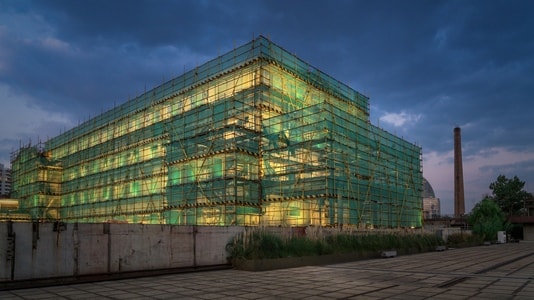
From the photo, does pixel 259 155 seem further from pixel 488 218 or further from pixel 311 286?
pixel 488 218

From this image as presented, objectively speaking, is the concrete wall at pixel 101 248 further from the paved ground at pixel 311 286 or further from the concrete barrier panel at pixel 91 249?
the paved ground at pixel 311 286

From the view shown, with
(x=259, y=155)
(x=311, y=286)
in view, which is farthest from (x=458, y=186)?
(x=311, y=286)

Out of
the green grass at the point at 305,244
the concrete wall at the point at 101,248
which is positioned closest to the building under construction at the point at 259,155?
the green grass at the point at 305,244

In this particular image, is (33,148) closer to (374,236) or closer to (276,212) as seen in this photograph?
(276,212)

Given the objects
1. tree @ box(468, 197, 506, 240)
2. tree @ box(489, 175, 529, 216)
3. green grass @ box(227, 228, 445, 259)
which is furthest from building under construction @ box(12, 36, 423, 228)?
tree @ box(489, 175, 529, 216)

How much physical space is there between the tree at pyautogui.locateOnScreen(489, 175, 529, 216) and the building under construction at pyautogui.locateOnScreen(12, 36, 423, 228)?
46903 millimetres

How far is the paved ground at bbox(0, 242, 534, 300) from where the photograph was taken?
1095 cm

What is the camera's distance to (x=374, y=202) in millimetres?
36781

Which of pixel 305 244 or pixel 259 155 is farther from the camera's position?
pixel 259 155

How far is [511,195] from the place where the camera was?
82188 mm

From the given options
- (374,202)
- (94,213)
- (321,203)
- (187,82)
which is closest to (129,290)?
(321,203)

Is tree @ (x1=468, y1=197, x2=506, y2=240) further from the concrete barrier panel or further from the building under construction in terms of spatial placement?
the concrete barrier panel

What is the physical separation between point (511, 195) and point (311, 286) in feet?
271

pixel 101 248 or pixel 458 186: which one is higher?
pixel 458 186
